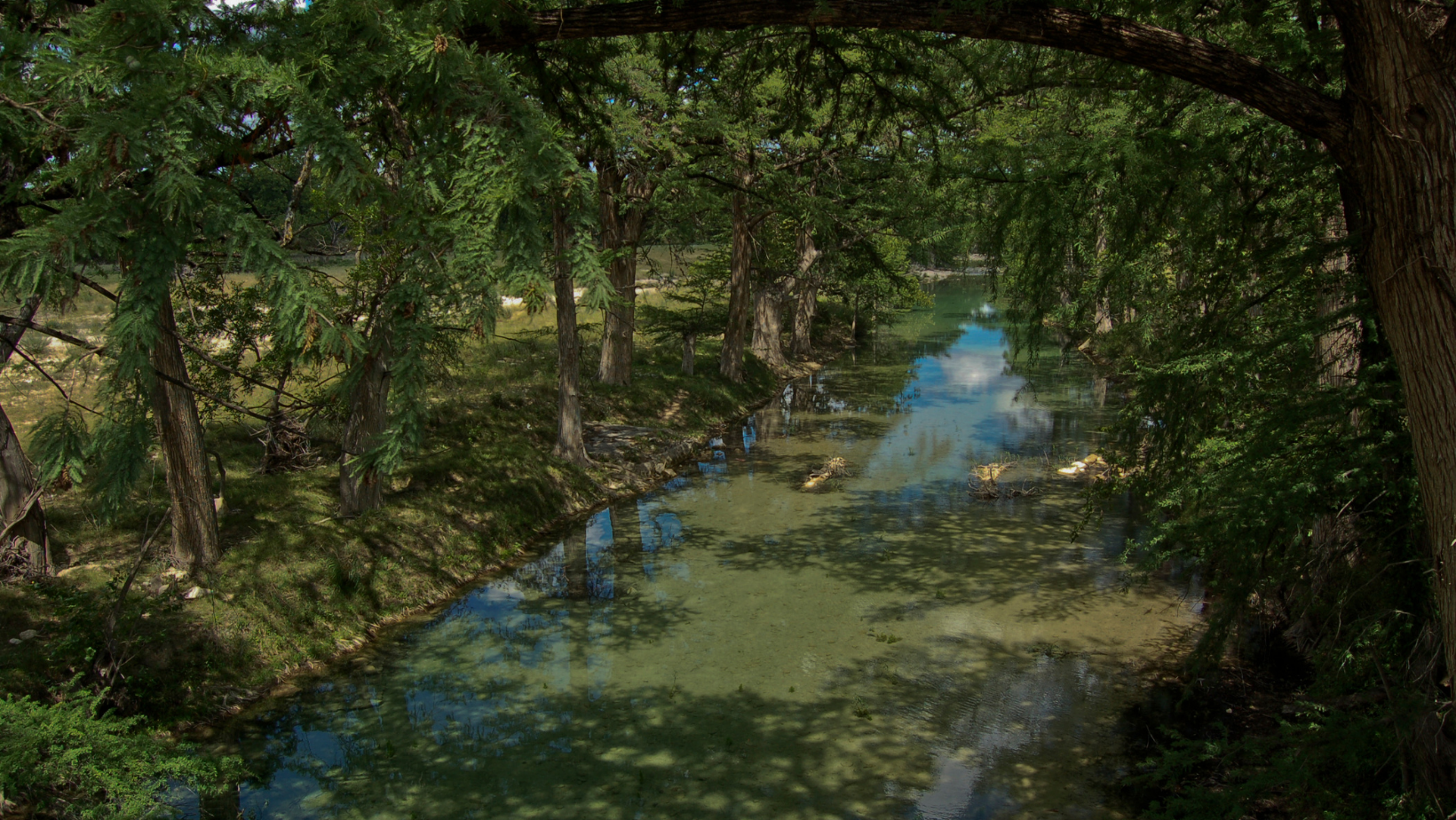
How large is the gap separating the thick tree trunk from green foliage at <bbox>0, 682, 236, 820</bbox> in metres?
10.2

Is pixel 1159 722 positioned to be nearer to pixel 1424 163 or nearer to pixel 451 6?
pixel 1424 163

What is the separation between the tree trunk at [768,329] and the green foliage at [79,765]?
2017 centimetres

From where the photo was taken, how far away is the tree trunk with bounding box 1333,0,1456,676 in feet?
10.5

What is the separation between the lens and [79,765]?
15.2ft

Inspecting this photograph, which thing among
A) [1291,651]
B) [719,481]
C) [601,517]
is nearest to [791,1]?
[1291,651]

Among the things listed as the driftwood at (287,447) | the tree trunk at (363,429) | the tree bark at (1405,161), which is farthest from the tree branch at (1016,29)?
the driftwood at (287,447)

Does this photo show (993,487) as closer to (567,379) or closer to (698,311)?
(567,379)

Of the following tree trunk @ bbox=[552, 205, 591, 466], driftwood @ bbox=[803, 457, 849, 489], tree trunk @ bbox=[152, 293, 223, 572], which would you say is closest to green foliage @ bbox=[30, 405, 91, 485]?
tree trunk @ bbox=[152, 293, 223, 572]

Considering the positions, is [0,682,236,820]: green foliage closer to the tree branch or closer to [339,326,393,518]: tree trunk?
the tree branch

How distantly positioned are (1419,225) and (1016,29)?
196 centimetres

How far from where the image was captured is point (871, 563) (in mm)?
10719

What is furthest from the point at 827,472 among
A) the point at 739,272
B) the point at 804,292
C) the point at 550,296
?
the point at 804,292

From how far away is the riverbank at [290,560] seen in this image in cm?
661

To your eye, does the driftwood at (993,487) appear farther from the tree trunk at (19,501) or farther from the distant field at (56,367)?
the tree trunk at (19,501)
